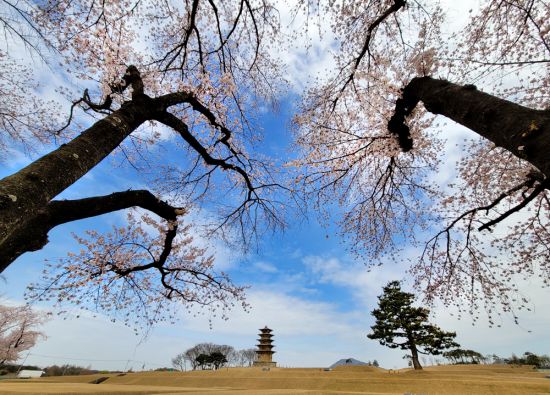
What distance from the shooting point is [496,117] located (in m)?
2.58

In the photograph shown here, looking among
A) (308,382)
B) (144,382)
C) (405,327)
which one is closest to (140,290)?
(308,382)

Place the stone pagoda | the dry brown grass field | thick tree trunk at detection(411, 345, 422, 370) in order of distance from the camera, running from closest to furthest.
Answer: the dry brown grass field → thick tree trunk at detection(411, 345, 422, 370) → the stone pagoda

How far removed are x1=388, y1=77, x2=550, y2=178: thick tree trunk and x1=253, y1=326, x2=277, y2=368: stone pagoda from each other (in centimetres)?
3345

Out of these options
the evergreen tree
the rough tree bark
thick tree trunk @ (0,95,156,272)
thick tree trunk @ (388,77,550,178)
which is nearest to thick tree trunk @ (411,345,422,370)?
the evergreen tree

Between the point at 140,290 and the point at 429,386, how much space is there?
14638mm

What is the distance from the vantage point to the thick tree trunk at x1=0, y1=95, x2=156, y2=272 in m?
2.07

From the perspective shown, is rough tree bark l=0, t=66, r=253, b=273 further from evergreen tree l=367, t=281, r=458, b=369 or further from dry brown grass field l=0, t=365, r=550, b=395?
evergreen tree l=367, t=281, r=458, b=369

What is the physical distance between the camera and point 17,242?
3.63 meters

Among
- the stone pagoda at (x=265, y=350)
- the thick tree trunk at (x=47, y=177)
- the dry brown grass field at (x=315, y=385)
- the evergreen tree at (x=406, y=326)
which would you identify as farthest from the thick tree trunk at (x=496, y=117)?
the stone pagoda at (x=265, y=350)

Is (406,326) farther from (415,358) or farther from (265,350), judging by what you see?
(265,350)

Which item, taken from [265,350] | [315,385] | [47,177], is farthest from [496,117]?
[265,350]

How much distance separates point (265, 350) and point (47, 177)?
3534cm

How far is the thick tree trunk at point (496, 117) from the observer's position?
216 cm

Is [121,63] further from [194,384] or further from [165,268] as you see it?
[194,384]
